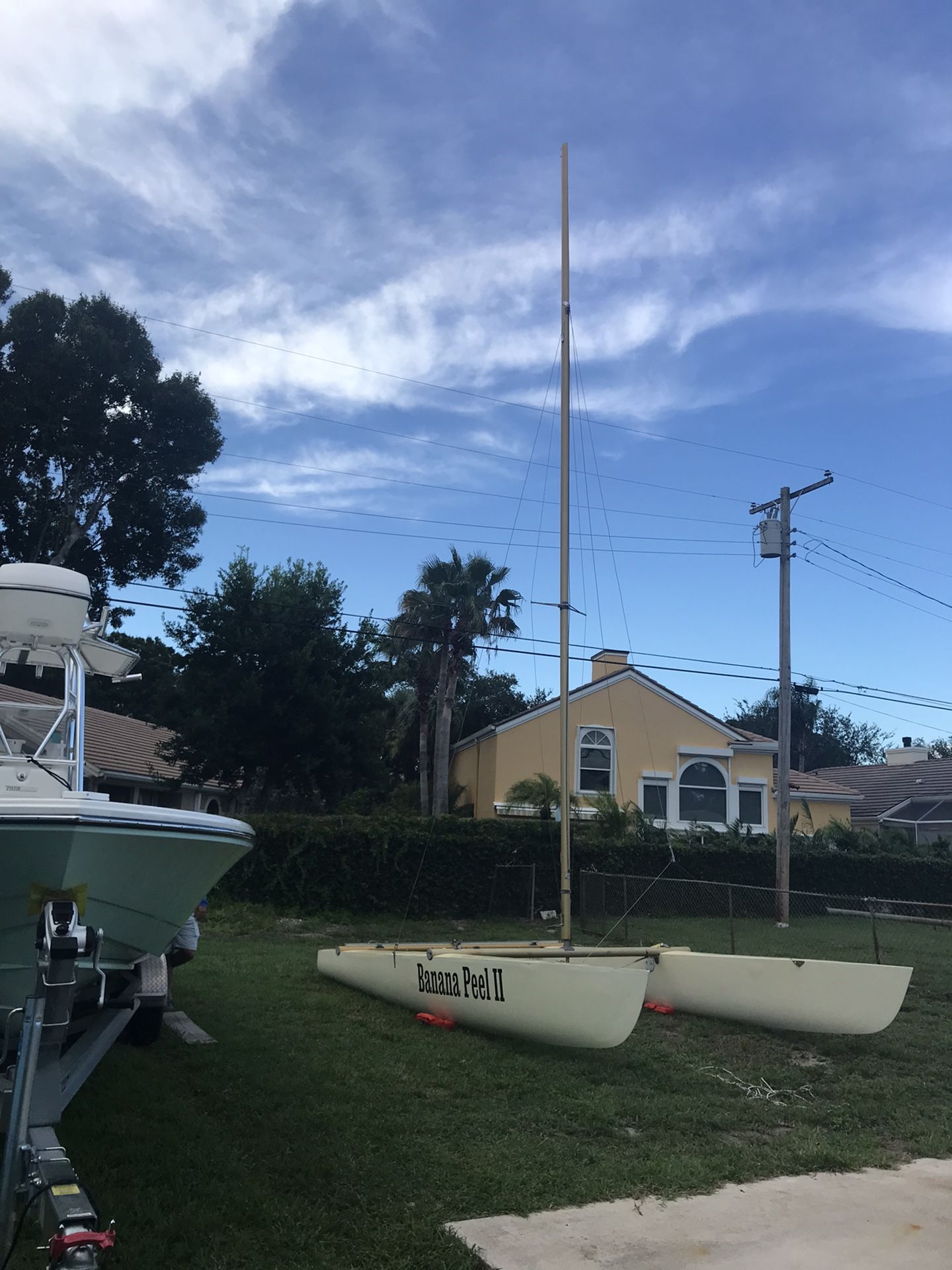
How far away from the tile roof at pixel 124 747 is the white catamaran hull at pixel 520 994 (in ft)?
45.6

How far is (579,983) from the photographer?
787 cm

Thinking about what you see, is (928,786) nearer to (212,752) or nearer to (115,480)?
(212,752)

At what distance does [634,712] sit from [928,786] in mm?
14814

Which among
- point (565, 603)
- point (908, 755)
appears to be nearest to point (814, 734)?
point (908, 755)

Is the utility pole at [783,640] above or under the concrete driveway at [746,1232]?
above

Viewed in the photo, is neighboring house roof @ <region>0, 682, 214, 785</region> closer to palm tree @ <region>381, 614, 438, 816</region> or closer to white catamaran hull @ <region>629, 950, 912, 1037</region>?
palm tree @ <region>381, 614, 438, 816</region>

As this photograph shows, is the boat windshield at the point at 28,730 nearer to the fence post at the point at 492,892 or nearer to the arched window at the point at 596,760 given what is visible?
the fence post at the point at 492,892

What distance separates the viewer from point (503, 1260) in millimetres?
4234

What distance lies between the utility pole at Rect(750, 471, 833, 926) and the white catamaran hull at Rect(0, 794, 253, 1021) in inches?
642

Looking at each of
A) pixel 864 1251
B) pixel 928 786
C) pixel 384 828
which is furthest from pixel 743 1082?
pixel 928 786

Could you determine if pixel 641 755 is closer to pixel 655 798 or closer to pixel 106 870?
pixel 655 798

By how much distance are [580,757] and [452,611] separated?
579cm

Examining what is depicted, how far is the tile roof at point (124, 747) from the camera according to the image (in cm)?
2419

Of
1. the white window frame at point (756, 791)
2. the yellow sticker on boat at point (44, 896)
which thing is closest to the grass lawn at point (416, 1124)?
the yellow sticker on boat at point (44, 896)
